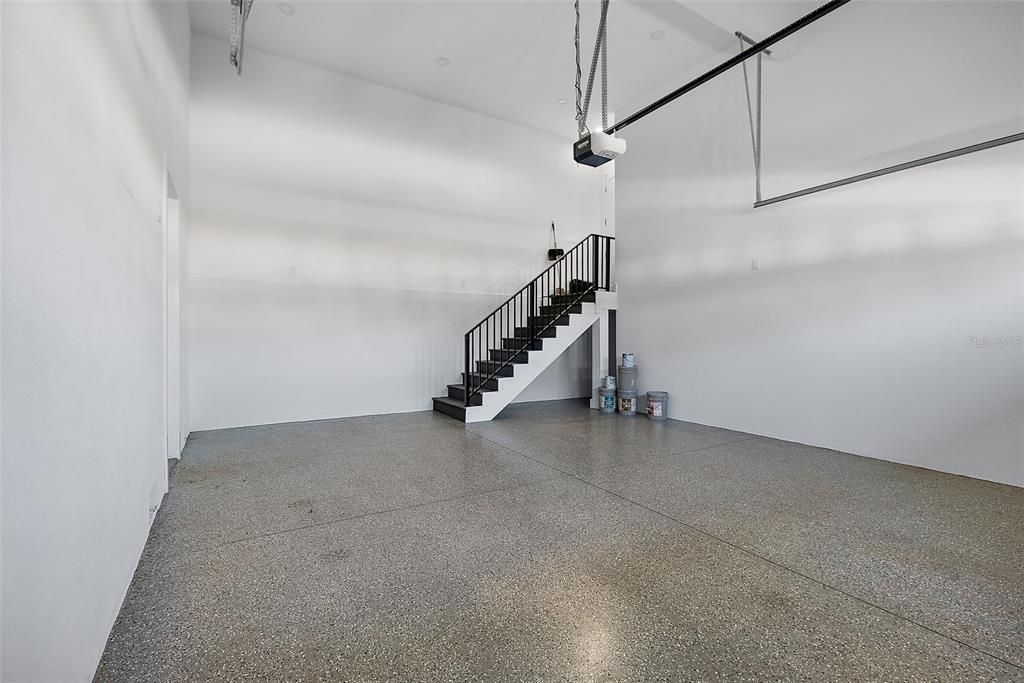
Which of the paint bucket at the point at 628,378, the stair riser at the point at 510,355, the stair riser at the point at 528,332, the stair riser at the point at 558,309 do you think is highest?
the stair riser at the point at 558,309

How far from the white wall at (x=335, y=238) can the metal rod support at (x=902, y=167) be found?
13.2 feet

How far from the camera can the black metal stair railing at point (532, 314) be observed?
666 centimetres

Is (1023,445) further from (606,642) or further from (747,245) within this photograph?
(606,642)

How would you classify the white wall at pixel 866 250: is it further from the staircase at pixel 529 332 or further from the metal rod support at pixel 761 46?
the staircase at pixel 529 332

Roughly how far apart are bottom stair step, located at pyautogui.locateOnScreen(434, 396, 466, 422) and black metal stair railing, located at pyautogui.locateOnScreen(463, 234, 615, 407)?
162 mm

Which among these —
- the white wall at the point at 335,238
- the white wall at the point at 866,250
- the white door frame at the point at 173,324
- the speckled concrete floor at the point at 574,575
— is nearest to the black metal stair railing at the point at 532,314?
the white wall at the point at 335,238

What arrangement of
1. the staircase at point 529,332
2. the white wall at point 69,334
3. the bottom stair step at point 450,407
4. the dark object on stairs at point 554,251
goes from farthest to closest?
the dark object on stairs at point 554,251 < the staircase at point 529,332 < the bottom stair step at point 450,407 < the white wall at point 69,334

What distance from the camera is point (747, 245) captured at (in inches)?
221

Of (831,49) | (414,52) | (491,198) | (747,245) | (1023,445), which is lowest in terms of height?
(1023,445)

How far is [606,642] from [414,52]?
6.47 meters

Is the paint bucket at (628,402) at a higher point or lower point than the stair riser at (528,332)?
lower

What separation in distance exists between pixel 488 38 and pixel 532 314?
150 inches

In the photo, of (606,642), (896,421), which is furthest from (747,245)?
(606,642)

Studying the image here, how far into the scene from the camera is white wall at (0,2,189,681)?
1.09 metres
